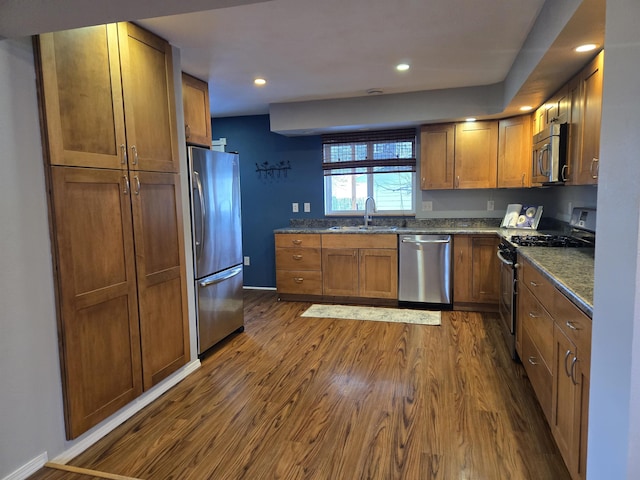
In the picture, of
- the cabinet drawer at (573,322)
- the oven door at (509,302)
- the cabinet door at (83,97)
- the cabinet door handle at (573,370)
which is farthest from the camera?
the oven door at (509,302)

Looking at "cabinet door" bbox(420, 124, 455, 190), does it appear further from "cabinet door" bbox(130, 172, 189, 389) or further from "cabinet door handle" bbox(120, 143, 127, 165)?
"cabinet door handle" bbox(120, 143, 127, 165)

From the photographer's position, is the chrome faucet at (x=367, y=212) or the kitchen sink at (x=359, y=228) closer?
the kitchen sink at (x=359, y=228)

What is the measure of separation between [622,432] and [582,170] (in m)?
1.89

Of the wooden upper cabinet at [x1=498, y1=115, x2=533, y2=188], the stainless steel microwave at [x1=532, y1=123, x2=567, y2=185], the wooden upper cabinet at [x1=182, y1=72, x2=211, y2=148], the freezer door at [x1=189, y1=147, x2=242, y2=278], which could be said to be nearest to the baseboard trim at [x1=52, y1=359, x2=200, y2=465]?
the freezer door at [x1=189, y1=147, x2=242, y2=278]

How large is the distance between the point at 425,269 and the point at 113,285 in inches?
124

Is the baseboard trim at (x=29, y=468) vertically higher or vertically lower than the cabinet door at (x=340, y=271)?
lower

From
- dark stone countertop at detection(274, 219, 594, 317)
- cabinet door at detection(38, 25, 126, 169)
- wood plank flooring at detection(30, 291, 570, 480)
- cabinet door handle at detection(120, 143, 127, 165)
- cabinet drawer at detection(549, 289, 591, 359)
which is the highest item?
cabinet door at detection(38, 25, 126, 169)

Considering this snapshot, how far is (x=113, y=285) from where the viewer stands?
2305mm

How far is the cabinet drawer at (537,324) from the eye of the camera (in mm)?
2043

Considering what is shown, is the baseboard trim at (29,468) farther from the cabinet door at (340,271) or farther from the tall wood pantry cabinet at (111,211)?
the cabinet door at (340,271)

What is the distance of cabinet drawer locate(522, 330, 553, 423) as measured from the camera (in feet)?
6.82

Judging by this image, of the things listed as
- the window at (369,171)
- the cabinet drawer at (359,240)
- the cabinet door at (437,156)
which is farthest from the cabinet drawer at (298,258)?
the cabinet door at (437,156)

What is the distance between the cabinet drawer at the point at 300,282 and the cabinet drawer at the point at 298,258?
2.4 inches

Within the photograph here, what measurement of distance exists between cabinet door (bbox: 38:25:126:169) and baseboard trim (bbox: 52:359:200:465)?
4.71 ft
